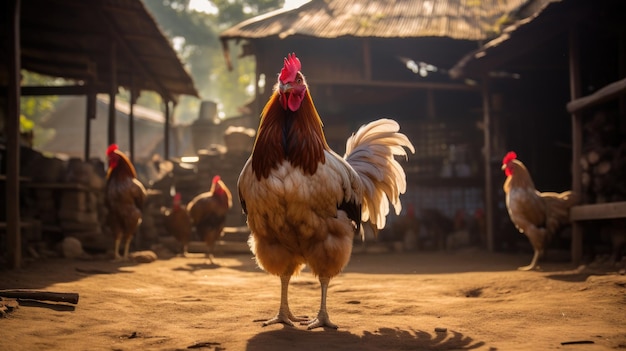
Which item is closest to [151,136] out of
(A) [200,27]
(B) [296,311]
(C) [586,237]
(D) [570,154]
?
(A) [200,27]

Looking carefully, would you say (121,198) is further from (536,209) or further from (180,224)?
(536,209)

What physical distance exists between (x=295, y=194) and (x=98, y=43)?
10960 mm

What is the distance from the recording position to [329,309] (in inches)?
233

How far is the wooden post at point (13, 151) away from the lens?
8.27 metres

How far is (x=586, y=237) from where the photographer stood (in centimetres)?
1059

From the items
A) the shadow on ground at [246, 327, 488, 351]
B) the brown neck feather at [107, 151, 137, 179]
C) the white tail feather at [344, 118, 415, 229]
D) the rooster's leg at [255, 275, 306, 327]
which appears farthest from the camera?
the brown neck feather at [107, 151, 137, 179]

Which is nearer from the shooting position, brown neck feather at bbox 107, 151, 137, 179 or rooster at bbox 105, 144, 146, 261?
rooster at bbox 105, 144, 146, 261

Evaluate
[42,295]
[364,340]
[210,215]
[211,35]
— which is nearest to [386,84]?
[210,215]

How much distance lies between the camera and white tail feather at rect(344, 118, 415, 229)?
612cm

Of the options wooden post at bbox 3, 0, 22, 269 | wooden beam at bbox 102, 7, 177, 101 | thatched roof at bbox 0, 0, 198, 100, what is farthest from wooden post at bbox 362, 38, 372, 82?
wooden post at bbox 3, 0, 22, 269

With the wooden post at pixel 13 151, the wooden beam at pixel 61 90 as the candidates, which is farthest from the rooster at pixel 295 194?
the wooden beam at pixel 61 90

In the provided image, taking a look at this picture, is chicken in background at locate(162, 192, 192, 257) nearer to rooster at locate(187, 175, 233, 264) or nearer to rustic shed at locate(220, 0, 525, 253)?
rooster at locate(187, 175, 233, 264)

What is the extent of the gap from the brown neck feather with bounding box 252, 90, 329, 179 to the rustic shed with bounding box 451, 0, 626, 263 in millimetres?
5252

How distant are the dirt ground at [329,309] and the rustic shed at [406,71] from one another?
296 inches
